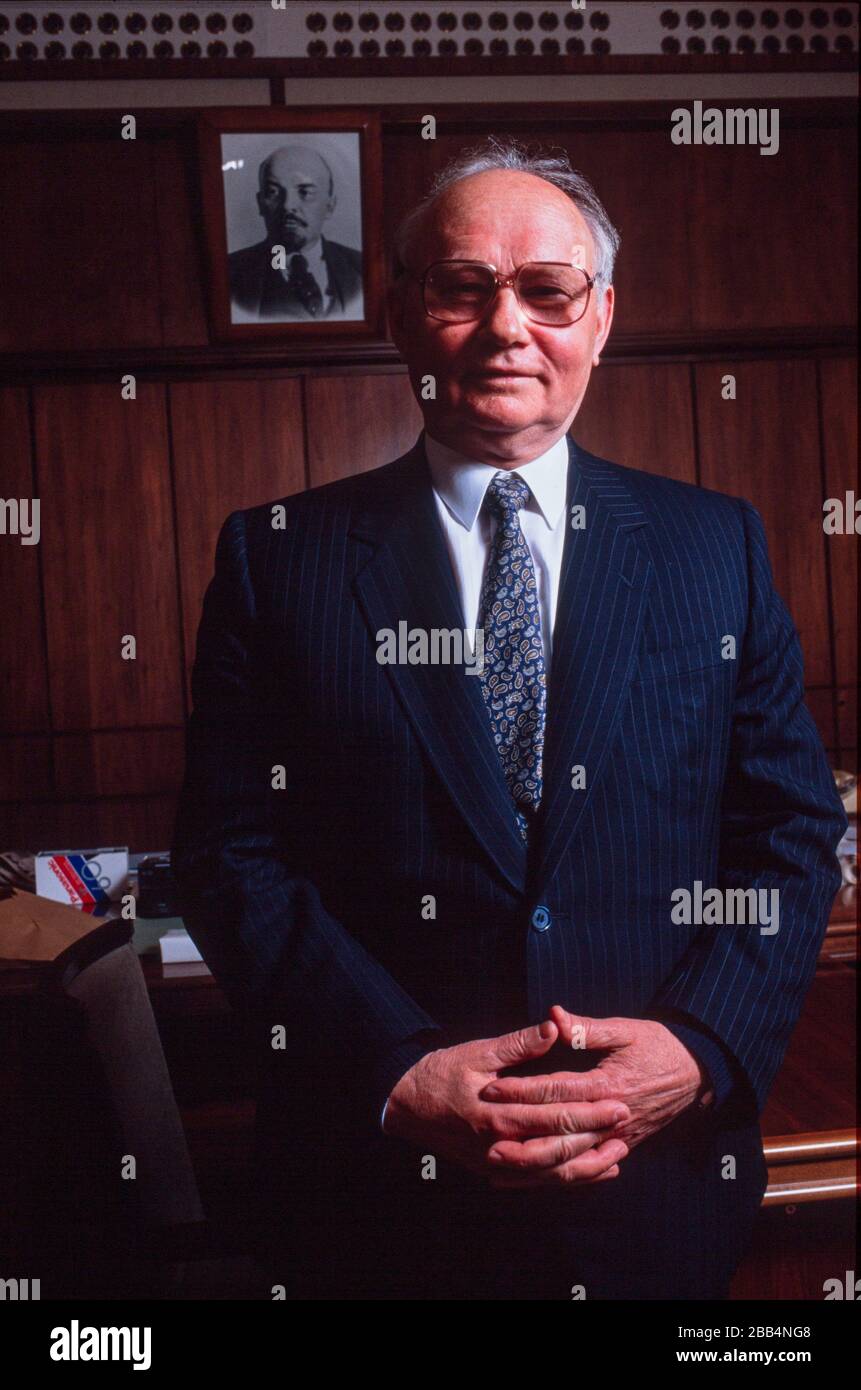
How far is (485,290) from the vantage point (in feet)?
3.77

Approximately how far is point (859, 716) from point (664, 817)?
2.98m

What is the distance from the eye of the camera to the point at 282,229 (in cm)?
331

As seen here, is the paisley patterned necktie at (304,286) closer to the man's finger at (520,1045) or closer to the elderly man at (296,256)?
the elderly man at (296,256)

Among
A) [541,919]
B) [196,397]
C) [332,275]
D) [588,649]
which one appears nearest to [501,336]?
[588,649]

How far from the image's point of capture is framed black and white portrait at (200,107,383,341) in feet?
10.6

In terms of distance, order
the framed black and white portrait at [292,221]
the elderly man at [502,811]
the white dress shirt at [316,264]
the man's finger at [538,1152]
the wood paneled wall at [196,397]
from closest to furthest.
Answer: the man's finger at [538,1152] < the elderly man at [502,811] < the framed black and white portrait at [292,221] < the white dress shirt at [316,264] < the wood paneled wall at [196,397]

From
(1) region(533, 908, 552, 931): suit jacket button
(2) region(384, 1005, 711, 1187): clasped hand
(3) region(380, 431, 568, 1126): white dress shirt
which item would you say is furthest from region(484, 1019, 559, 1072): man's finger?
(3) region(380, 431, 568, 1126): white dress shirt

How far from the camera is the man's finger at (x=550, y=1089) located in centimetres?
104

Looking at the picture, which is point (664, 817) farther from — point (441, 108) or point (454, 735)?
point (441, 108)

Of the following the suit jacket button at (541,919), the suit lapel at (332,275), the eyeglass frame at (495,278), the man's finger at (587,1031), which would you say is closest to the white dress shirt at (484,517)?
the eyeglass frame at (495,278)

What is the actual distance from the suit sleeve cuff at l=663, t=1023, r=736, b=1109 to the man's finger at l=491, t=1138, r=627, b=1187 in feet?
0.42

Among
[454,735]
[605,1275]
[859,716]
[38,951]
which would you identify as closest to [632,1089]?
[605,1275]

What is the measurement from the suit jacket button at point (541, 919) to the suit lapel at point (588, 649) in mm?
33

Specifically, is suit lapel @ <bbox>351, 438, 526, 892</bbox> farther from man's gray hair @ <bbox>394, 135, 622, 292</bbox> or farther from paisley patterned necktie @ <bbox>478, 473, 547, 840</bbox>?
man's gray hair @ <bbox>394, 135, 622, 292</bbox>
